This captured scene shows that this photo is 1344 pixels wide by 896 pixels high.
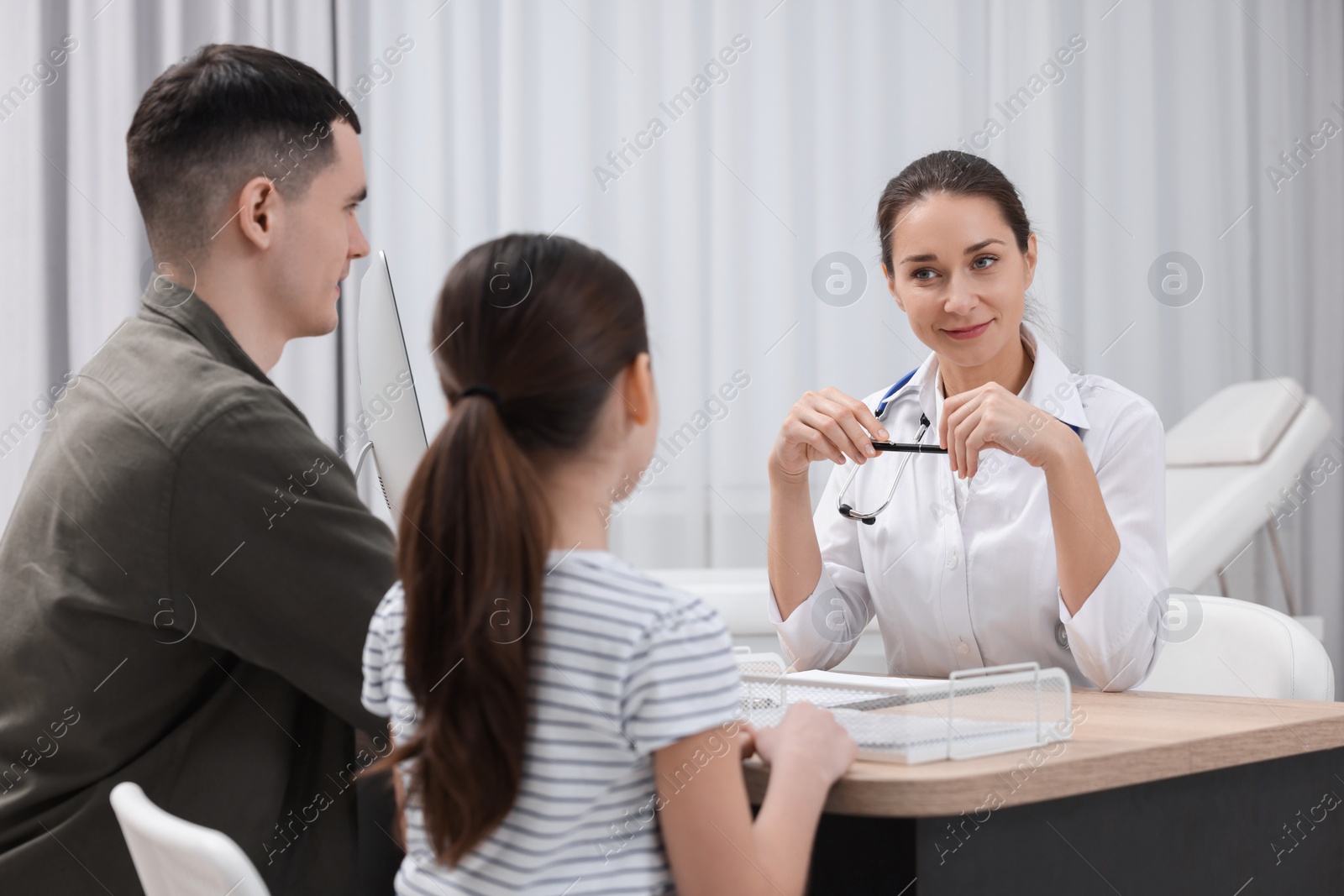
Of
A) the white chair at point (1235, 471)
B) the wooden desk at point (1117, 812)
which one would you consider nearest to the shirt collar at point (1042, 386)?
the wooden desk at point (1117, 812)

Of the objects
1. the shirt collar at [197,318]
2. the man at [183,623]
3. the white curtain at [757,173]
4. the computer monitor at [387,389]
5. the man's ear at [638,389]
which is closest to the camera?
the man's ear at [638,389]

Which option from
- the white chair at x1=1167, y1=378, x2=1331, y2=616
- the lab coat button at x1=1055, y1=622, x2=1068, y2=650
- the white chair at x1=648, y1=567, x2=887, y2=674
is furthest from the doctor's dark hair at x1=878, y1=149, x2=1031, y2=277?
the white chair at x1=1167, y1=378, x2=1331, y2=616

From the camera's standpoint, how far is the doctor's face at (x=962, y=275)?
146cm

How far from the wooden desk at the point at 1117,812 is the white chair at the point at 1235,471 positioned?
1.50 meters

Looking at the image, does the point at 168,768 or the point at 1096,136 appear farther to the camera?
the point at 1096,136

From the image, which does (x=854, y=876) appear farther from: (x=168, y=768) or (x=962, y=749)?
(x=168, y=768)

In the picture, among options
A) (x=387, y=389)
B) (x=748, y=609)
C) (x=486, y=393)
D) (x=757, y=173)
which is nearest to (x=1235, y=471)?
(x=748, y=609)

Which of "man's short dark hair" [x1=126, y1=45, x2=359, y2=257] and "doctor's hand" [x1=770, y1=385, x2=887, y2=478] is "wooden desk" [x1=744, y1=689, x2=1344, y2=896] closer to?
"doctor's hand" [x1=770, y1=385, x2=887, y2=478]

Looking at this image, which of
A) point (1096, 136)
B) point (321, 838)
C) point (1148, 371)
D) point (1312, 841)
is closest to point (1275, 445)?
point (1148, 371)

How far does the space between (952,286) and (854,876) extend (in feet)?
2.64

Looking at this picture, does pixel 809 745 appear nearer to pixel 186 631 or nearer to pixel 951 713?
pixel 951 713

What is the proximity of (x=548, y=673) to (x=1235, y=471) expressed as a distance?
7.72 feet

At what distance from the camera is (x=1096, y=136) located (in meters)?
3.26

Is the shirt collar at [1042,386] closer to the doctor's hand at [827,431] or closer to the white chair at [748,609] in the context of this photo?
the doctor's hand at [827,431]
